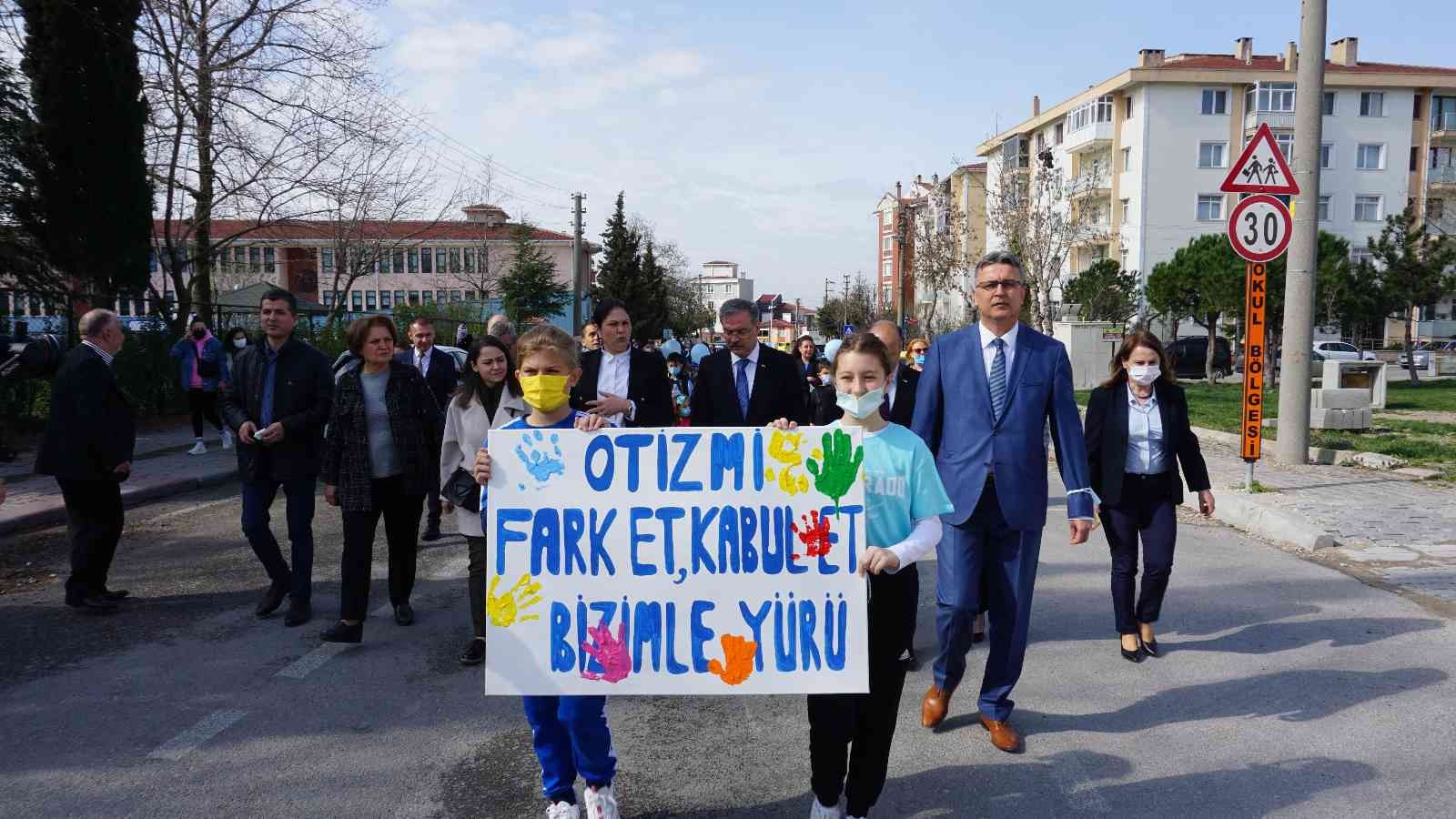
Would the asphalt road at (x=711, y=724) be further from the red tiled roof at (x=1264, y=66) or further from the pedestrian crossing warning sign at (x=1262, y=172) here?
the red tiled roof at (x=1264, y=66)

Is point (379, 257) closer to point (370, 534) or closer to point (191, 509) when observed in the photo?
point (191, 509)

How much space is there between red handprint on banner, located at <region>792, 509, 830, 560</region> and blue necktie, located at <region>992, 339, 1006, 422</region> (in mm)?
1294

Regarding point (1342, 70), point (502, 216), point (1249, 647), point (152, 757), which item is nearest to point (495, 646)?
point (152, 757)

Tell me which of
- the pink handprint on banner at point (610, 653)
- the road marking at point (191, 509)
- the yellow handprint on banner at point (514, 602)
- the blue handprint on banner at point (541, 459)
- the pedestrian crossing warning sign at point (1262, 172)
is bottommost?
the road marking at point (191, 509)

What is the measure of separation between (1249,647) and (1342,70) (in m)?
60.5

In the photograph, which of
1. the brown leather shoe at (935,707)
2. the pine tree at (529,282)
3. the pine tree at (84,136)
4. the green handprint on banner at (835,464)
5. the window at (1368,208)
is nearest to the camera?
the green handprint on banner at (835,464)

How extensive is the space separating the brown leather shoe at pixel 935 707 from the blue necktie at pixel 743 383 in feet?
6.68

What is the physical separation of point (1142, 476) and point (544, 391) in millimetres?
3393

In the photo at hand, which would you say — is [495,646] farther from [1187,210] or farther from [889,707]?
[1187,210]

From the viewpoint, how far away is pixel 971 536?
4191 millimetres

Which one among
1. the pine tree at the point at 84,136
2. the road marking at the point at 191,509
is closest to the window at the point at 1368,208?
the pine tree at the point at 84,136

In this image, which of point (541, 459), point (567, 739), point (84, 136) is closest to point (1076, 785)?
point (567, 739)

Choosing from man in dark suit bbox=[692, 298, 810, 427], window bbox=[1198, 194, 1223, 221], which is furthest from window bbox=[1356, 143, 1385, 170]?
man in dark suit bbox=[692, 298, 810, 427]

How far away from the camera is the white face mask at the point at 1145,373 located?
17.6ft
